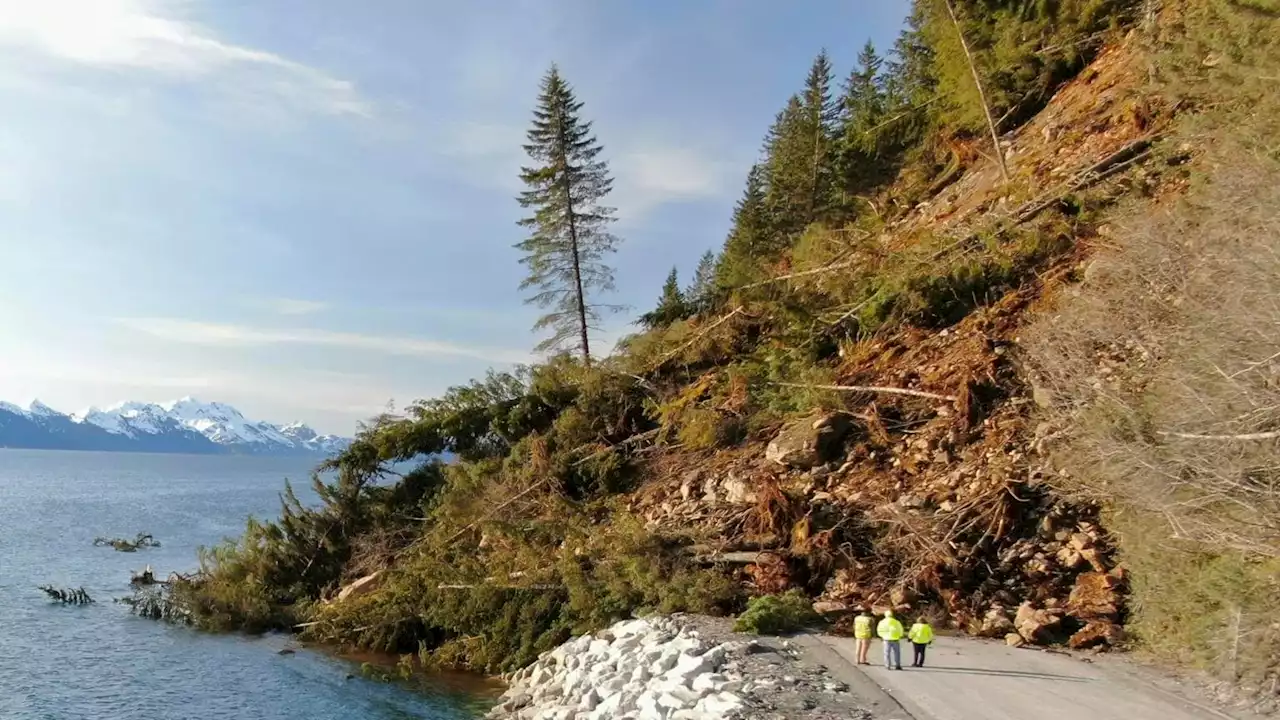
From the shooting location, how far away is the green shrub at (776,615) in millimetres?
12664

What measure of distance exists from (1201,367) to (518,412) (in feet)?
57.1

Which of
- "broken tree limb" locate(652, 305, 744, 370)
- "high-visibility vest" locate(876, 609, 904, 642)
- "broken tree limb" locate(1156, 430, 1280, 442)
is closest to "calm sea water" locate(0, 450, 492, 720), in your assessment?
"high-visibility vest" locate(876, 609, 904, 642)

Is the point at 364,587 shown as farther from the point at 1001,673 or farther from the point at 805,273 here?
the point at 1001,673

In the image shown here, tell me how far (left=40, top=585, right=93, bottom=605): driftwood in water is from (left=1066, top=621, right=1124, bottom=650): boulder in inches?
A: 1104

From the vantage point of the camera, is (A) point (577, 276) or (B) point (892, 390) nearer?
(B) point (892, 390)

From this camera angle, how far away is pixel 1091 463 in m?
11.4

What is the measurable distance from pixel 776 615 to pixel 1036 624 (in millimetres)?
3671

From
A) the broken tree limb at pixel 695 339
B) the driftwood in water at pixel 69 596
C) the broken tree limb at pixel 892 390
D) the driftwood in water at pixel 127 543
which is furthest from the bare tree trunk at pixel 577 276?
the driftwood in water at pixel 127 543

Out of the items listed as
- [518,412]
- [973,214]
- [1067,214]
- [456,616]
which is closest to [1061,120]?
[973,214]

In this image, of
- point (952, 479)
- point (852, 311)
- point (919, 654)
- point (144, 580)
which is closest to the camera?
point (919, 654)

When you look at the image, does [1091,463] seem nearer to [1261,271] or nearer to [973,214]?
[1261,271]

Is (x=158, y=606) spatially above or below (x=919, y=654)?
below

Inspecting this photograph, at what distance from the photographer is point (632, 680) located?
38.1 ft

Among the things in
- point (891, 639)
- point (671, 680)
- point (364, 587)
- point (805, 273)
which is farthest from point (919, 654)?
point (364, 587)
